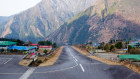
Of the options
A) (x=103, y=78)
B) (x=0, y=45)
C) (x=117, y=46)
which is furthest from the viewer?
(x=117, y=46)

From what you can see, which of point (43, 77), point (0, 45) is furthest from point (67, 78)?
point (0, 45)

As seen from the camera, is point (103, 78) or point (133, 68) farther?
point (133, 68)

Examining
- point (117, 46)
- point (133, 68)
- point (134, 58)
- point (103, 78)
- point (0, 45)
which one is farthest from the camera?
point (117, 46)

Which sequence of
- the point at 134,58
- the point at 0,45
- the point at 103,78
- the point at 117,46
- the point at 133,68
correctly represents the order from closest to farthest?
1. the point at 103,78
2. the point at 133,68
3. the point at 134,58
4. the point at 0,45
5. the point at 117,46

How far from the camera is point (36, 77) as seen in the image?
27688mm

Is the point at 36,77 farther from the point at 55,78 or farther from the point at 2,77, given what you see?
the point at 2,77

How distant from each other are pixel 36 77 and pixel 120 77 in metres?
14.2

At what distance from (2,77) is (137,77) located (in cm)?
2275

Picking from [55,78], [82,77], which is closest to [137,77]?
[82,77]

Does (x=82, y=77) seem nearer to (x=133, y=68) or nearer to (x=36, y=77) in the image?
(x=36, y=77)

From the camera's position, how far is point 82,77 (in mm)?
26984

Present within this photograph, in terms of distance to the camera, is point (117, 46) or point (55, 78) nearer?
point (55, 78)

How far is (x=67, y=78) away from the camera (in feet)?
87.4

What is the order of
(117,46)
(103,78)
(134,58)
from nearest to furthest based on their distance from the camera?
(103,78) → (134,58) → (117,46)
